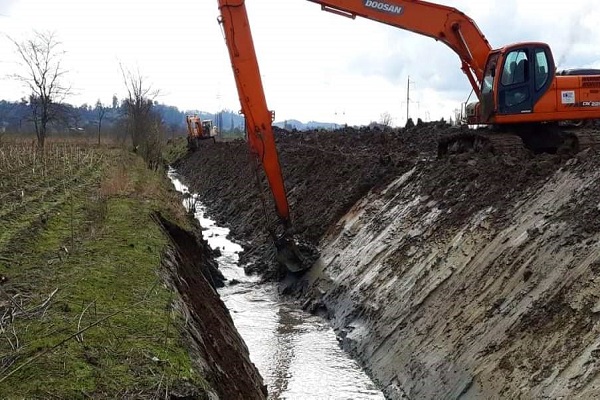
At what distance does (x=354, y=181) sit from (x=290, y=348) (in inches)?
274

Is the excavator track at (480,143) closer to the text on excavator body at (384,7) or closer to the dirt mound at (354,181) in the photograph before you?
the dirt mound at (354,181)

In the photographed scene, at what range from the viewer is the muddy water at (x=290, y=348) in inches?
355

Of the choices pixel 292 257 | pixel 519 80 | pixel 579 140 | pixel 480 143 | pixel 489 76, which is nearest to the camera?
pixel 579 140

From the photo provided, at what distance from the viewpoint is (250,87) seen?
1356cm

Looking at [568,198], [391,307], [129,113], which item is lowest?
[391,307]

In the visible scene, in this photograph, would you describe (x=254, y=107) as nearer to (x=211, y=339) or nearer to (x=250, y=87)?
(x=250, y=87)

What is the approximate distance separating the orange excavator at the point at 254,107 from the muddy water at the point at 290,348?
1.21 metres

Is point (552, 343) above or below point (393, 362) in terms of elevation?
above

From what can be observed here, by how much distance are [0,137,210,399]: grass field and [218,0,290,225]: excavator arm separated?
2.95 meters

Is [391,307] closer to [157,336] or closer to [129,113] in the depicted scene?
[157,336]

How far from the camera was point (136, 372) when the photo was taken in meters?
4.79

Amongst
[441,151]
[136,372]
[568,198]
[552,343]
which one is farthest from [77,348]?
[441,151]

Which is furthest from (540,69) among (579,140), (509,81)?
(579,140)

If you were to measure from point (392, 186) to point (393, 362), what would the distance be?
21.1 feet
